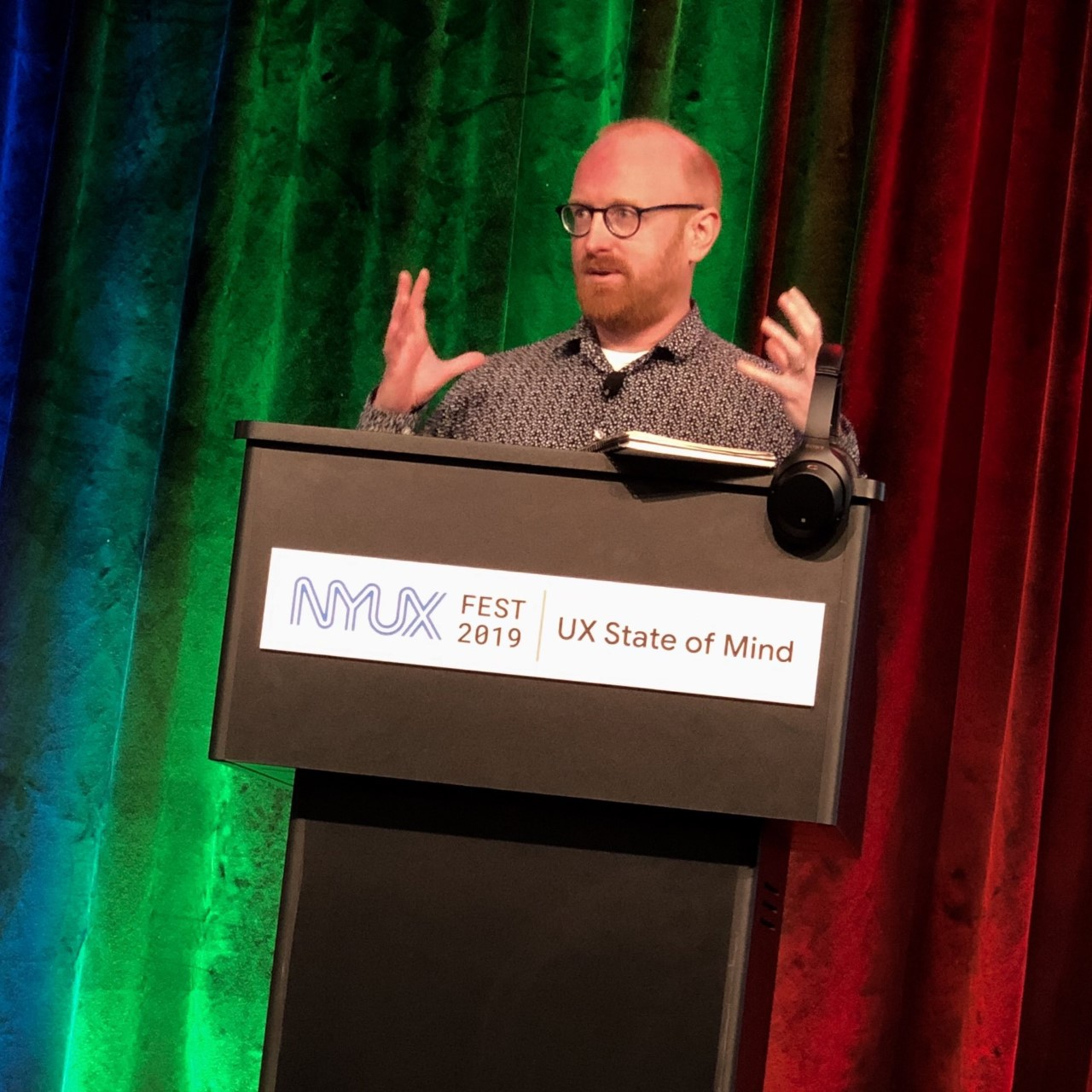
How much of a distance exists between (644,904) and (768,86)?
1474mm

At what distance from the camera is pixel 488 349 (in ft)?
6.64

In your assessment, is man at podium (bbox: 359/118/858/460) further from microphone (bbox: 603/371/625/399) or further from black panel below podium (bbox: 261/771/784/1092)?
black panel below podium (bbox: 261/771/784/1092)

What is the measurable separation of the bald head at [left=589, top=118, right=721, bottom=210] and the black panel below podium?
93 centimetres

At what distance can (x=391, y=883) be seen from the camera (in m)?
0.86

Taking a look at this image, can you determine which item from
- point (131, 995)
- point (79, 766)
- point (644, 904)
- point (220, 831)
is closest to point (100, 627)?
point (79, 766)

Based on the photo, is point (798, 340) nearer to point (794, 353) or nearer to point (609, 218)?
point (794, 353)

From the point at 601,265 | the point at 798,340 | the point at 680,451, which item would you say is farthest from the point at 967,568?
the point at 680,451

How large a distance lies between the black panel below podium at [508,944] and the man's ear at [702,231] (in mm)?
912

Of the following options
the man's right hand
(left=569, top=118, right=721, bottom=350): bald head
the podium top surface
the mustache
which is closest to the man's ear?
(left=569, top=118, right=721, bottom=350): bald head

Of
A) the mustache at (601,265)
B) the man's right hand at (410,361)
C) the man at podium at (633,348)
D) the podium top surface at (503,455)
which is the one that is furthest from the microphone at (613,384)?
the podium top surface at (503,455)

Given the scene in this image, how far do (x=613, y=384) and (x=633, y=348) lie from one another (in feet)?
0.36

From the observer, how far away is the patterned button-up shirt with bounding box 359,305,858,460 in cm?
148

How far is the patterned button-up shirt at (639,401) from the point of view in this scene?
4.85ft

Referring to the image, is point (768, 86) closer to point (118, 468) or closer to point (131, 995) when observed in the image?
point (118, 468)
